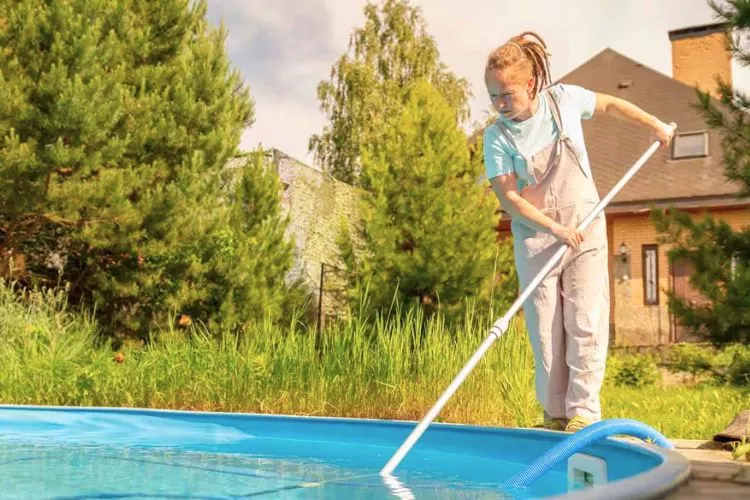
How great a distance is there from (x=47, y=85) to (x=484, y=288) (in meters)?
5.51

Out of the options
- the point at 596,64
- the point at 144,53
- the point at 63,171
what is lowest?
the point at 63,171

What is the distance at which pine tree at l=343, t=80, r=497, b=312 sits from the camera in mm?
11336

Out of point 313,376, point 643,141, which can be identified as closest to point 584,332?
point 313,376

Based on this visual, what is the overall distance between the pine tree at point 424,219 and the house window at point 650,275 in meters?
7.00

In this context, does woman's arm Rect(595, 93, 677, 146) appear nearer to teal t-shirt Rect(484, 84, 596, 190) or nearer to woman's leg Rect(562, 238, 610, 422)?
teal t-shirt Rect(484, 84, 596, 190)

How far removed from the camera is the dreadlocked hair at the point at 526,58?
3701mm

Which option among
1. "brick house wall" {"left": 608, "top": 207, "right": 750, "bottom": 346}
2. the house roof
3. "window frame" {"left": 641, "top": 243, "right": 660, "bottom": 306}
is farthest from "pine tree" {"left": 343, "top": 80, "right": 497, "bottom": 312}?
"window frame" {"left": 641, "top": 243, "right": 660, "bottom": 306}

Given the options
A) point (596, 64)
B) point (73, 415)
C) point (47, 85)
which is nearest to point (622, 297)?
point (596, 64)

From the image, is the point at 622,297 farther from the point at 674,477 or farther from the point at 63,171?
the point at 674,477

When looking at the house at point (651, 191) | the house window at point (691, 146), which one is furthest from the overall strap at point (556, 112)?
the house window at point (691, 146)

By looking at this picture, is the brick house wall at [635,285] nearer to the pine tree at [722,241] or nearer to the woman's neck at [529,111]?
the pine tree at [722,241]

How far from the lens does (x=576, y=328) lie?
3.78 meters

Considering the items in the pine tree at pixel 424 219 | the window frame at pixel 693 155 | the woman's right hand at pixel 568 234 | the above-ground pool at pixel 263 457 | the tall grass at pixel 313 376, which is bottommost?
the above-ground pool at pixel 263 457

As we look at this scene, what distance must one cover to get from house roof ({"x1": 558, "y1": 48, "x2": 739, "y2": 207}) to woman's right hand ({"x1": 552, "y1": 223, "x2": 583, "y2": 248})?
12735mm
